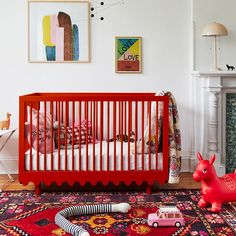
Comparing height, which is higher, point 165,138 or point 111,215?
point 165,138

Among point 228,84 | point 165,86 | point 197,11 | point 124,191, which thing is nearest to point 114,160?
point 124,191

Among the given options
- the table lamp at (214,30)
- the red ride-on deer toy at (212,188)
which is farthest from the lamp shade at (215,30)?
the red ride-on deer toy at (212,188)

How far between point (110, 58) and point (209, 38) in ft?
3.52

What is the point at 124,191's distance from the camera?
3.64m

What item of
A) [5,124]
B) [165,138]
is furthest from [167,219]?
[5,124]

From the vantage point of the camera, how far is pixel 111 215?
293cm

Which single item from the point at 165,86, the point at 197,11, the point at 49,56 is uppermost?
the point at 197,11

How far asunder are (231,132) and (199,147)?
38 centimetres

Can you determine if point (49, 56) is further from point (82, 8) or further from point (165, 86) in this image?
point (165, 86)

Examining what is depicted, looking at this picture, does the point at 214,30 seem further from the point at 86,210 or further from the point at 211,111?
the point at 86,210

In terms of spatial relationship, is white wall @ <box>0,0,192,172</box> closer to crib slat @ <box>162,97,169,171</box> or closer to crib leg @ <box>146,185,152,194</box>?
crib slat @ <box>162,97,169,171</box>

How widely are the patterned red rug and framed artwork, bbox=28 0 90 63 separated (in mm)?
1548

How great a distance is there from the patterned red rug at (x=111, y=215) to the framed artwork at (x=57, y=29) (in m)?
1.55

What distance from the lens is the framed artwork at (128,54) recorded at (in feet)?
14.4
